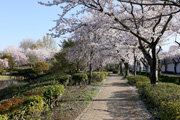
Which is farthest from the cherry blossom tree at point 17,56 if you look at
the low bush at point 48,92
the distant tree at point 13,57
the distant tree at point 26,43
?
the low bush at point 48,92

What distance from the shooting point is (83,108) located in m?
6.13

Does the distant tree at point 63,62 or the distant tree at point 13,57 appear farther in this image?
the distant tree at point 13,57

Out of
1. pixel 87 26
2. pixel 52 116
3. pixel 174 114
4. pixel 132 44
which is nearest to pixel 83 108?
pixel 52 116

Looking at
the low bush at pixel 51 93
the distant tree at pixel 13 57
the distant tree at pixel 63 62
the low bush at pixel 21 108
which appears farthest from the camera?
the distant tree at pixel 13 57

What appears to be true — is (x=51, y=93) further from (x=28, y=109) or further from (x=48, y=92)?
(x=28, y=109)

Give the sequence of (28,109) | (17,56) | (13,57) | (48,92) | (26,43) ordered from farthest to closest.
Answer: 1. (26,43)
2. (17,56)
3. (13,57)
4. (48,92)
5. (28,109)

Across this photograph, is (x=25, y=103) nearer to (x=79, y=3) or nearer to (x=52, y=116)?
(x=52, y=116)

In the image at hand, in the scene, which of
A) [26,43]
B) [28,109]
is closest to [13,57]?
[26,43]

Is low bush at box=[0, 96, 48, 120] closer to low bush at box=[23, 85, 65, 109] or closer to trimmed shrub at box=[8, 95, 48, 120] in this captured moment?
trimmed shrub at box=[8, 95, 48, 120]

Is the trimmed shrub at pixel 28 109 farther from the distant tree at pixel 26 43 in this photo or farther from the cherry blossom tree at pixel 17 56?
the distant tree at pixel 26 43

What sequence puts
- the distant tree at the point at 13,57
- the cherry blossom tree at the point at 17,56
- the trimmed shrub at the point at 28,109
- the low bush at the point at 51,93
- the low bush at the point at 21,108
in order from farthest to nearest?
the cherry blossom tree at the point at 17,56 < the distant tree at the point at 13,57 < the low bush at the point at 51,93 < the trimmed shrub at the point at 28,109 < the low bush at the point at 21,108

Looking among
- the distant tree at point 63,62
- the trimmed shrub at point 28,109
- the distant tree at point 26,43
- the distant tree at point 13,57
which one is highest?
the distant tree at point 26,43

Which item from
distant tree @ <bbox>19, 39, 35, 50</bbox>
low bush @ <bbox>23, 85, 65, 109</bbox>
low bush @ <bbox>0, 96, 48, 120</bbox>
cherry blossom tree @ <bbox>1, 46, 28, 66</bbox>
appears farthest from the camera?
distant tree @ <bbox>19, 39, 35, 50</bbox>

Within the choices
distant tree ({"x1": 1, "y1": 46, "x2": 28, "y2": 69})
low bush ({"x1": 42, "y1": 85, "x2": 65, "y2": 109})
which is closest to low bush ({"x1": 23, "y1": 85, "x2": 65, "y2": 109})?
low bush ({"x1": 42, "y1": 85, "x2": 65, "y2": 109})
